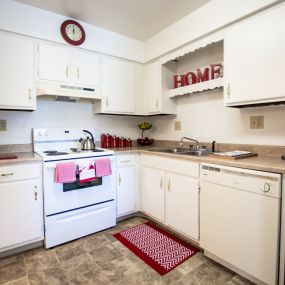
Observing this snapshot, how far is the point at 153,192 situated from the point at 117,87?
146cm

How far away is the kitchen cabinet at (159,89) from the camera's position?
8.87 feet

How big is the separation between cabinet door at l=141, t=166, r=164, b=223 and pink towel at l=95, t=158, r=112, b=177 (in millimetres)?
482

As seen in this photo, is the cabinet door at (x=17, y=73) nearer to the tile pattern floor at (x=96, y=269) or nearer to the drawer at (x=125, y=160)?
the drawer at (x=125, y=160)

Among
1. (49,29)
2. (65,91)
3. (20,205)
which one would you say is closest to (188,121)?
(65,91)

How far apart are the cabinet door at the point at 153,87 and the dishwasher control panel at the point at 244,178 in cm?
131

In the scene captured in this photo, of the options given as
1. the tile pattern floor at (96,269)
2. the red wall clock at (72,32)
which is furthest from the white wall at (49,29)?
the tile pattern floor at (96,269)

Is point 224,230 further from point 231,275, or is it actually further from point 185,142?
point 185,142

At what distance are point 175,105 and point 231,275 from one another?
6.63ft

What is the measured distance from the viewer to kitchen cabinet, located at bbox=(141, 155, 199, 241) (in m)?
1.85

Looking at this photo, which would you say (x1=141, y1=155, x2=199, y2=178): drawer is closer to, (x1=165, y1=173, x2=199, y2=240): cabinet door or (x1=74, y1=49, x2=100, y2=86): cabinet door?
(x1=165, y1=173, x2=199, y2=240): cabinet door

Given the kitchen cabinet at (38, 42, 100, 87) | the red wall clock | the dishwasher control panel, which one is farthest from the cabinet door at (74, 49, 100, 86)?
the dishwasher control panel

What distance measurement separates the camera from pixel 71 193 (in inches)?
80.4

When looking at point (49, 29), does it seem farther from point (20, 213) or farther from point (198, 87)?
point (20, 213)

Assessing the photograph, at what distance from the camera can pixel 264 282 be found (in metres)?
1.36
